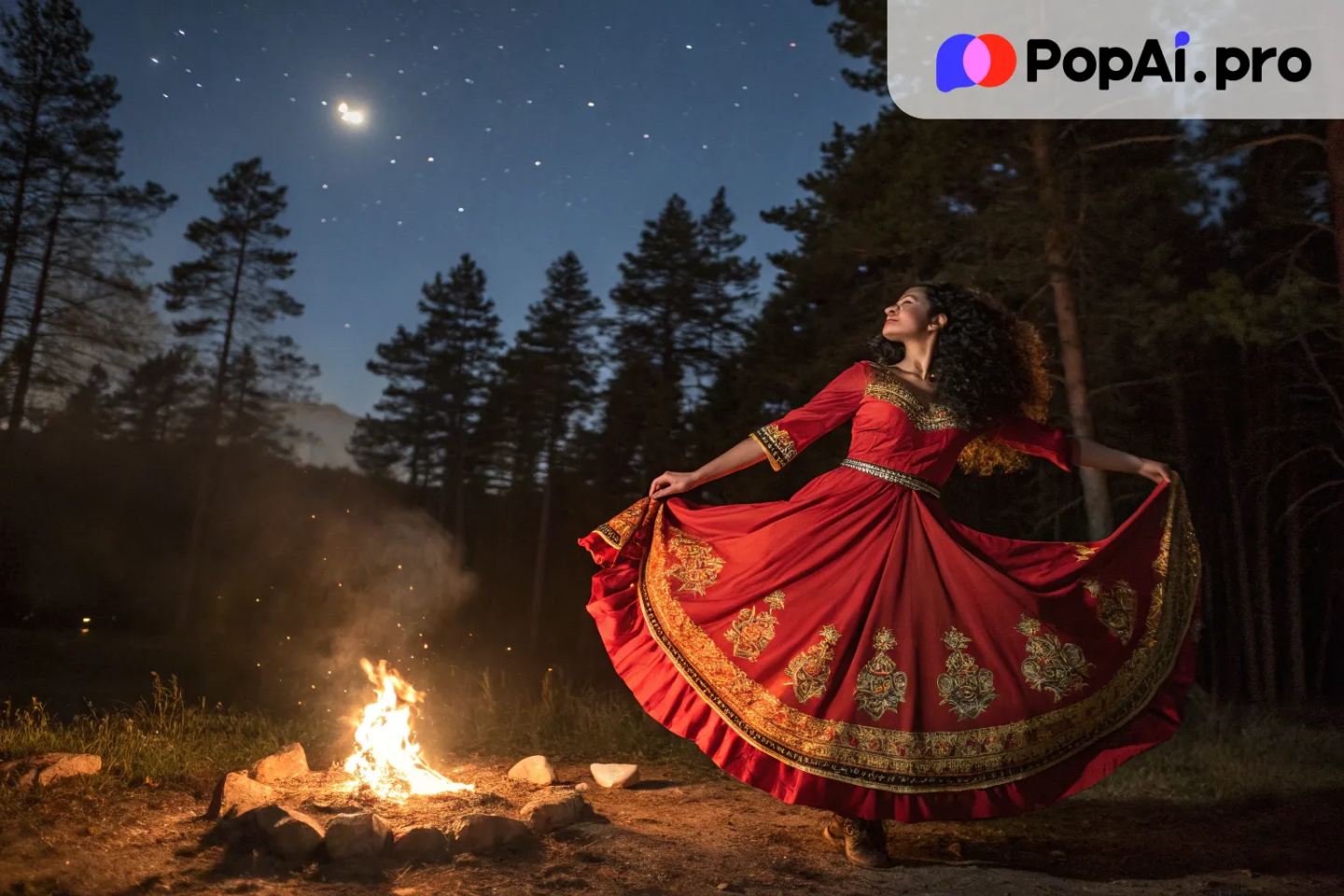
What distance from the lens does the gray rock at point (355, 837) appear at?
11.8 ft

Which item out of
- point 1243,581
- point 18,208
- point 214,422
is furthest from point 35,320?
point 1243,581

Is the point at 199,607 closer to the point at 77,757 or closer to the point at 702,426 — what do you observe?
the point at 702,426

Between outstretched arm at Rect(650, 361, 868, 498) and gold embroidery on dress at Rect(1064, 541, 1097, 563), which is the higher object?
outstretched arm at Rect(650, 361, 868, 498)

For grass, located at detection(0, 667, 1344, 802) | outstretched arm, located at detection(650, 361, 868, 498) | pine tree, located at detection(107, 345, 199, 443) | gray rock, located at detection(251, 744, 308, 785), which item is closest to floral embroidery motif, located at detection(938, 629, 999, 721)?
outstretched arm, located at detection(650, 361, 868, 498)

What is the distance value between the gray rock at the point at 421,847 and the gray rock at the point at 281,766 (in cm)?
147

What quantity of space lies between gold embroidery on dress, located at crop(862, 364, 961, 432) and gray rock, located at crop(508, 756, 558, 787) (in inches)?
114

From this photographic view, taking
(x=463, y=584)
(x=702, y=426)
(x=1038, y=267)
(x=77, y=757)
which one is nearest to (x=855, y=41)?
(x=1038, y=267)

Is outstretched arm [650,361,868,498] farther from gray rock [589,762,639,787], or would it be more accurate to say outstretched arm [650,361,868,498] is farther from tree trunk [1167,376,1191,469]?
tree trunk [1167,376,1191,469]

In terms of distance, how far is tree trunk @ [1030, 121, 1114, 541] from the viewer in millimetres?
8711

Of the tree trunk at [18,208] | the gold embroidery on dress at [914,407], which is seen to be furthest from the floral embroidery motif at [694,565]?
the tree trunk at [18,208]

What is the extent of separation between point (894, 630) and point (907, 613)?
0.09 meters

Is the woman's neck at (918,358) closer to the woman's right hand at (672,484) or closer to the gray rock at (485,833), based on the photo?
the woman's right hand at (672,484)

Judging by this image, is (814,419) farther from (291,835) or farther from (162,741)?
(162,741)

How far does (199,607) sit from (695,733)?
85.0 feet
